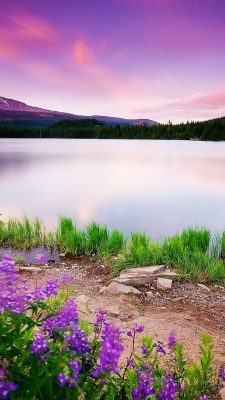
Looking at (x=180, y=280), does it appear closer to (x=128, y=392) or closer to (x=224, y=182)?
(x=128, y=392)

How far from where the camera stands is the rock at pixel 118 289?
7809mm

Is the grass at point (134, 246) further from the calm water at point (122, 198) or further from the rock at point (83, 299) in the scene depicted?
the calm water at point (122, 198)

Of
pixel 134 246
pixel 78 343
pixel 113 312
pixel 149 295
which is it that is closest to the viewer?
pixel 78 343

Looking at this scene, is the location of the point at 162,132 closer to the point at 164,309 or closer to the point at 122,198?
the point at 122,198

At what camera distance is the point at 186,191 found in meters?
27.2

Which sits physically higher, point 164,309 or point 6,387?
point 6,387

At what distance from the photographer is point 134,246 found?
9.84 meters

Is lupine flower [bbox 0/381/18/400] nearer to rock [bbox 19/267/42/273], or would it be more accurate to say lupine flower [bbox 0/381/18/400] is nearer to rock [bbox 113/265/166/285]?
rock [bbox 113/265/166/285]

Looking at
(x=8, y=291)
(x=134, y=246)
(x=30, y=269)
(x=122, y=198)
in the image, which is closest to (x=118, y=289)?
(x=134, y=246)

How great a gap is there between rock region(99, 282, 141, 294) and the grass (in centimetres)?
111

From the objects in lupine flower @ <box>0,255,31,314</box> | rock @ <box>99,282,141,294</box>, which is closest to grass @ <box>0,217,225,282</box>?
rock @ <box>99,282,141,294</box>

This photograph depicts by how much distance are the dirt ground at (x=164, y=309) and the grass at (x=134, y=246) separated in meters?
0.60

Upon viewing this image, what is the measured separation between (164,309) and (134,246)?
280 centimetres

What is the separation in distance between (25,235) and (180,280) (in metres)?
5.58
